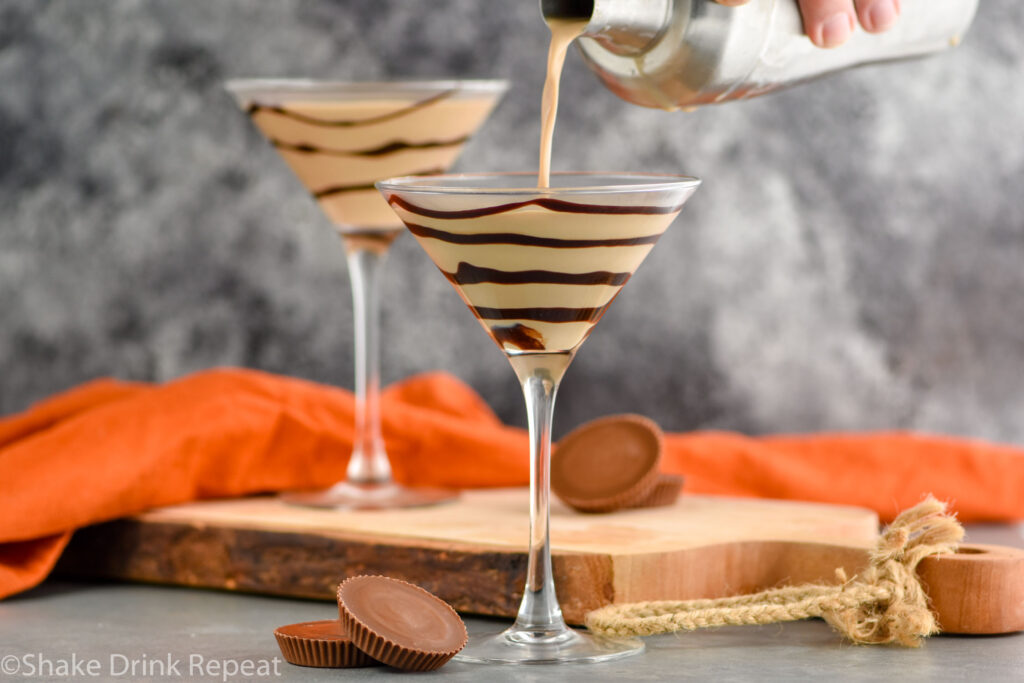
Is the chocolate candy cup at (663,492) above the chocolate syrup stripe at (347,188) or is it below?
below

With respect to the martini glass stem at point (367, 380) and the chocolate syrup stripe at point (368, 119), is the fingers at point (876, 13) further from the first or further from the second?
the martini glass stem at point (367, 380)

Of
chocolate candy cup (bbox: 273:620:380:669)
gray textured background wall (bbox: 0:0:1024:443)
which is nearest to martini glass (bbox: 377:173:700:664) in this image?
chocolate candy cup (bbox: 273:620:380:669)

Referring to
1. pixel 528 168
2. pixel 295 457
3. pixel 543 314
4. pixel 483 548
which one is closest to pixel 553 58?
pixel 543 314

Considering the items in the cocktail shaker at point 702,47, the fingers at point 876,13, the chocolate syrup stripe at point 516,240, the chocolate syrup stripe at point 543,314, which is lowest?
the chocolate syrup stripe at point 543,314

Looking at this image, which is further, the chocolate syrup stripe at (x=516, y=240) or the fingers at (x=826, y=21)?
the fingers at (x=826, y=21)

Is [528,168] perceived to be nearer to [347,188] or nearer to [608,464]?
[347,188]

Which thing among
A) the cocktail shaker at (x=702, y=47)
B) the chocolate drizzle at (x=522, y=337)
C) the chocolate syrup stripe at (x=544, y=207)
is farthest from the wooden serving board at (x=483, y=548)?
the cocktail shaker at (x=702, y=47)

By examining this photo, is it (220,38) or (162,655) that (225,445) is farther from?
(220,38)

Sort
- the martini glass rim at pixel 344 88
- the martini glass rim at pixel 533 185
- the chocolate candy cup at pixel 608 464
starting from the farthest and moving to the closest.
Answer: the martini glass rim at pixel 344 88 → the chocolate candy cup at pixel 608 464 → the martini glass rim at pixel 533 185
